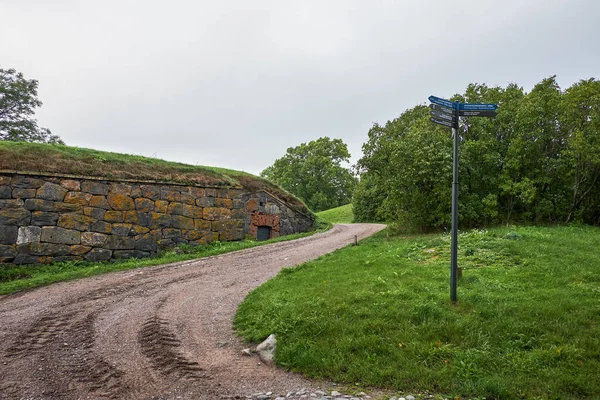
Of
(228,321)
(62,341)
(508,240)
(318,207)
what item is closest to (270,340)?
(228,321)

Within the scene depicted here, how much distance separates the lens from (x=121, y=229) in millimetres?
12836

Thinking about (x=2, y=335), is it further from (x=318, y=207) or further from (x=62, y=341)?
(x=318, y=207)

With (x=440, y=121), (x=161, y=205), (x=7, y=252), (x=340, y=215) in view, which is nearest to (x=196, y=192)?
(x=161, y=205)

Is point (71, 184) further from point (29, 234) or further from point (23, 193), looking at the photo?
point (29, 234)

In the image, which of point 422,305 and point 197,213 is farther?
point 197,213

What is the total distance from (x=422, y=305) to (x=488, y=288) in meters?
1.72

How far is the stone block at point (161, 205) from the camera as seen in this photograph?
45.6 feet

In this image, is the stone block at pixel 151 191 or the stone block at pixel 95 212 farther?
the stone block at pixel 151 191

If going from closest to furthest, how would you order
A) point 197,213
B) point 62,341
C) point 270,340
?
point 270,340
point 62,341
point 197,213

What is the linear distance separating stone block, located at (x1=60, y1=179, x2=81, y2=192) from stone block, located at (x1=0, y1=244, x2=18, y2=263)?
227cm

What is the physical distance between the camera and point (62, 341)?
5.53 meters

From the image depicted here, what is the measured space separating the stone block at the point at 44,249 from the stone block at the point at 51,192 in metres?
1.43

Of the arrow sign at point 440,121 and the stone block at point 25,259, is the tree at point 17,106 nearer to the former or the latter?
the stone block at point 25,259

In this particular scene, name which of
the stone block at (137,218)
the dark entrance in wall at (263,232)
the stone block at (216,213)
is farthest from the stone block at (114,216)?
the dark entrance in wall at (263,232)
